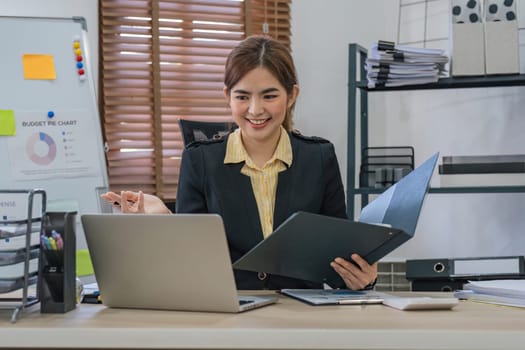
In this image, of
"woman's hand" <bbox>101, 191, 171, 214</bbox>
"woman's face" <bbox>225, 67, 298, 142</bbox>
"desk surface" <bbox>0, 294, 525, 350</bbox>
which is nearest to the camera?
"desk surface" <bbox>0, 294, 525, 350</bbox>

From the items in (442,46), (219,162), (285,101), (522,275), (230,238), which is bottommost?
(522,275)

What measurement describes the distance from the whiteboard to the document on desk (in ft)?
5.00

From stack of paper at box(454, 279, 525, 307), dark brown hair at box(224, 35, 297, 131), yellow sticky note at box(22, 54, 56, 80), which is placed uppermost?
yellow sticky note at box(22, 54, 56, 80)

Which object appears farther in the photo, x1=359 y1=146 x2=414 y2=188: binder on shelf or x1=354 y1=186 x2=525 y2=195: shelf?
x1=359 y1=146 x2=414 y2=188: binder on shelf

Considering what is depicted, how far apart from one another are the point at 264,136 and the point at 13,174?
1.29 m

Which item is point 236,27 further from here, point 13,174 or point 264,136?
point 264,136

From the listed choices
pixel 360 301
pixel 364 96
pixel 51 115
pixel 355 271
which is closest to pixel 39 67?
pixel 51 115

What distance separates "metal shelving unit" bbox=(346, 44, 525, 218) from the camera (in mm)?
2836

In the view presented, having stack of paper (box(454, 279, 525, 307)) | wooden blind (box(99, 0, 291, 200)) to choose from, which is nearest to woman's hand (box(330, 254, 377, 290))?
stack of paper (box(454, 279, 525, 307))

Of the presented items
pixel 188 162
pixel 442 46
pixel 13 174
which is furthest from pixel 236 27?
pixel 188 162

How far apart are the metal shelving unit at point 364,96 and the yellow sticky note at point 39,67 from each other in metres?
1.21

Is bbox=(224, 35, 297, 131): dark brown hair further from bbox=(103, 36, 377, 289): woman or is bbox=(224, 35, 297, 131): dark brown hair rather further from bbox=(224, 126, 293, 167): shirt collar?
bbox=(224, 126, 293, 167): shirt collar

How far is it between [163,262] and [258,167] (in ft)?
2.20

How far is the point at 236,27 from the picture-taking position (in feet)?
10.8
